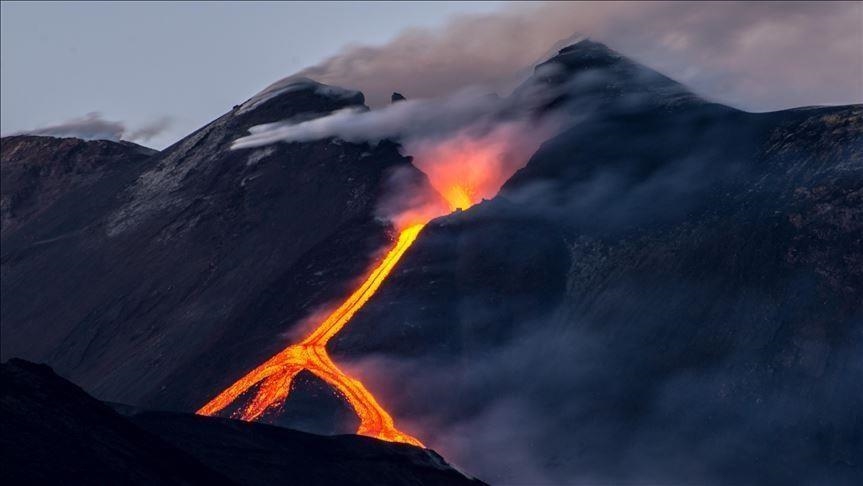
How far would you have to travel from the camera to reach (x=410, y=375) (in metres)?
73.8

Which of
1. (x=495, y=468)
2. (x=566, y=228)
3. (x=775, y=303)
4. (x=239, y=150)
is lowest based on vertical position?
(x=495, y=468)

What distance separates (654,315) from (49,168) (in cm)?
5694

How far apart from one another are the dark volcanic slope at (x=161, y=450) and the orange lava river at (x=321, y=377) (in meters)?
8.73

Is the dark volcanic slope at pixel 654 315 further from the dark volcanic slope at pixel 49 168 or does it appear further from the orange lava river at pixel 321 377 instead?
the dark volcanic slope at pixel 49 168

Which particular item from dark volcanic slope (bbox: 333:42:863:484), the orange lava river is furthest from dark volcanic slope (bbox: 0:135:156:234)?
the orange lava river

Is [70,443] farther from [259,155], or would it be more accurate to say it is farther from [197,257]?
[259,155]

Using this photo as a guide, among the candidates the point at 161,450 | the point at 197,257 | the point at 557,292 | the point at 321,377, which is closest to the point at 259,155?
the point at 197,257

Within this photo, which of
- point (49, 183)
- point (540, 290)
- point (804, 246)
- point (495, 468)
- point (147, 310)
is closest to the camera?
point (495, 468)

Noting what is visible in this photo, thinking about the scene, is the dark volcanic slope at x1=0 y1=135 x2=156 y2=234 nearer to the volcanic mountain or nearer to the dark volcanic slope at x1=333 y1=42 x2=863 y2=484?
the volcanic mountain

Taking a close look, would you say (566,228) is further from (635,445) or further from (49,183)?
(49,183)

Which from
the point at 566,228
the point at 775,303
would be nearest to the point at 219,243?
the point at 566,228

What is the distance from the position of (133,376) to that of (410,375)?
49.2ft

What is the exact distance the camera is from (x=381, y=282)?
3211 inches

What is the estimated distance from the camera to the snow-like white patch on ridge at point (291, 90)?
106 meters
